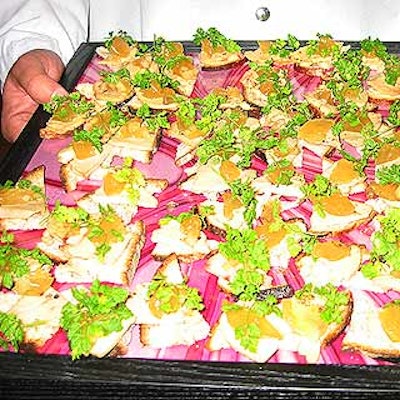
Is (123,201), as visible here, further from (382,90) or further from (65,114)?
(382,90)

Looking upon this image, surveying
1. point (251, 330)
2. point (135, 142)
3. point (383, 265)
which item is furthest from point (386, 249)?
point (135, 142)

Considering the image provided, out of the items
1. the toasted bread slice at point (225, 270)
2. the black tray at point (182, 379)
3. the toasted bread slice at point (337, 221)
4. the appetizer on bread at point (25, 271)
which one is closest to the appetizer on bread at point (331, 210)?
the toasted bread slice at point (337, 221)

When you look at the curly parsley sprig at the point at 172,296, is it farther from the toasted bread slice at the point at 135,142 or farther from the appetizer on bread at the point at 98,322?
the toasted bread slice at the point at 135,142

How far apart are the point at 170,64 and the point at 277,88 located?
0.39 m

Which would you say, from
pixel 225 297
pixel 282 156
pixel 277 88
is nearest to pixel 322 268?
pixel 225 297

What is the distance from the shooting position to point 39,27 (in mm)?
2627

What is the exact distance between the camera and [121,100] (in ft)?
7.06

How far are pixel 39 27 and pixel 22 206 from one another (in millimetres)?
1181

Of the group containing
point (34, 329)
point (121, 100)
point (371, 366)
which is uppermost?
point (121, 100)

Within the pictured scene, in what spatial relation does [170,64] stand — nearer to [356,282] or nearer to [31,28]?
[31,28]

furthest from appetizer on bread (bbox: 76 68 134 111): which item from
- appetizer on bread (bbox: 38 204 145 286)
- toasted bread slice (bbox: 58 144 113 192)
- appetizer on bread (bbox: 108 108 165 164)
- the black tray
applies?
the black tray

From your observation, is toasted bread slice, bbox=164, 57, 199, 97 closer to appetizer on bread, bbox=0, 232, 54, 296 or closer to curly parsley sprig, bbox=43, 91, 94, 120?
curly parsley sprig, bbox=43, 91, 94, 120

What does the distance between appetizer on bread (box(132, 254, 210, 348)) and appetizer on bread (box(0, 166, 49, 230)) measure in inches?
15.5

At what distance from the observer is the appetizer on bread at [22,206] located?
168 cm
